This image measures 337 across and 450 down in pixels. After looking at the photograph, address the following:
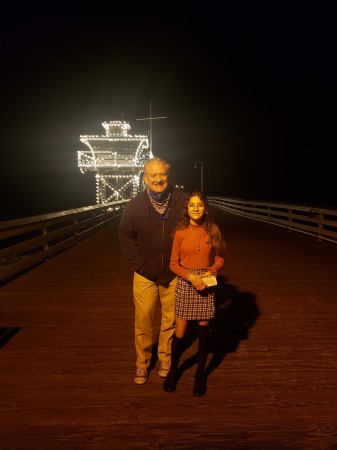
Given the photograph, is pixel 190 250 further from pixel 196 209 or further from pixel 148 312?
pixel 148 312

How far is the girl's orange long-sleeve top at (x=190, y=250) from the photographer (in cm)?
373

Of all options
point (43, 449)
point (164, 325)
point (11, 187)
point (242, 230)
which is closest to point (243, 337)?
point (164, 325)

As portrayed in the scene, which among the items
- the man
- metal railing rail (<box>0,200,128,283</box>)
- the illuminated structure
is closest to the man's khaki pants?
the man

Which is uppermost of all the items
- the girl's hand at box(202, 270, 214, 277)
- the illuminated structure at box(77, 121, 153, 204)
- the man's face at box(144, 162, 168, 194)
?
the illuminated structure at box(77, 121, 153, 204)

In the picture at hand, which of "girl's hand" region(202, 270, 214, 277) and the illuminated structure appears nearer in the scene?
"girl's hand" region(202, 270, 214, 277)

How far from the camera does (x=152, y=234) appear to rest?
3.92 m

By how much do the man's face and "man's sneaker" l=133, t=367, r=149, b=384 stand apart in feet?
5.40

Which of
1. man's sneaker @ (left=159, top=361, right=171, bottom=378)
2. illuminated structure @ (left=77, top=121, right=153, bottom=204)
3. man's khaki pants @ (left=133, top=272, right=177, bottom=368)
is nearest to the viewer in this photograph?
man's khaki pants @ (left=133, top=272, right=177, bottom=368)

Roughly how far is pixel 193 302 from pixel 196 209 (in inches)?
30.8

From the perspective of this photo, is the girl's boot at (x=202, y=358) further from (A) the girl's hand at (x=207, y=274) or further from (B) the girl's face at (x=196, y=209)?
(B) the girl's face at (x=196, y=209)

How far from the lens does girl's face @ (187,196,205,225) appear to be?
3711 mm

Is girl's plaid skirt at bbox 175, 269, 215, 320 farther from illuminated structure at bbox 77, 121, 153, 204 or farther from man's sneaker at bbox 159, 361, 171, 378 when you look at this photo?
illuminated structure at bbox 77, 121, 153, 204

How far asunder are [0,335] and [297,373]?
3.52 m

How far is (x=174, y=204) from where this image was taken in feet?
12.9
